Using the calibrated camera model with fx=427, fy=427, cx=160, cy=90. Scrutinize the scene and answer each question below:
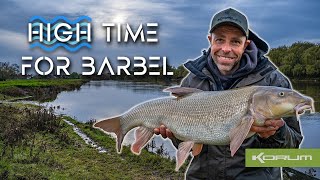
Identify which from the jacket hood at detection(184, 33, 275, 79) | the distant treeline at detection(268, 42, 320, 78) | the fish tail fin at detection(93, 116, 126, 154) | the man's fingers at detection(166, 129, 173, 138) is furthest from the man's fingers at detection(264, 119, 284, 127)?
the distant treeline at detection(268, 42, 320, 78)

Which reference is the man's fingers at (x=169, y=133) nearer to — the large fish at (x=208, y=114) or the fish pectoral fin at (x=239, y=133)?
the large fish at (x=208, y=114)

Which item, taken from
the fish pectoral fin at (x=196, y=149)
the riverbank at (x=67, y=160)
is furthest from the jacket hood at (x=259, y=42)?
the riverbank at (x=67, y=160)

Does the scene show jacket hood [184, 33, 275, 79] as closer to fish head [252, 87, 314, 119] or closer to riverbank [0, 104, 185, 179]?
fish head [252, 87, 314, 119]

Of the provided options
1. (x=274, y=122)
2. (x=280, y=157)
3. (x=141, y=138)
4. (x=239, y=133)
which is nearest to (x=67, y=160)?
(x=141, y=138)

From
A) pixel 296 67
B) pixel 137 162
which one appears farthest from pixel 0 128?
pixel 296 67

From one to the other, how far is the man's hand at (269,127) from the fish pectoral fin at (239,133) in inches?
2.7

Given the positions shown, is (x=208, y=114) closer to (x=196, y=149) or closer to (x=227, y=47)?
(x=196, y=149)

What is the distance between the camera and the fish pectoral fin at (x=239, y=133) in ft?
10.6

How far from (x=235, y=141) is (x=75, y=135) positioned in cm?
1526

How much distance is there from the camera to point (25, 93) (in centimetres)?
4697

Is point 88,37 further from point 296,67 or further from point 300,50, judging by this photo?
point 300,50

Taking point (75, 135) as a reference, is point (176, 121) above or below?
above

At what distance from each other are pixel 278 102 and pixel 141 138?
1398 mm

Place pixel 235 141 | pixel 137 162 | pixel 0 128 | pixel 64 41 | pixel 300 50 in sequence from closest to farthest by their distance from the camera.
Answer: pixel 235 141, pixel 137 162, pixel 0 128, pixel 64 41, pixel 300 50
